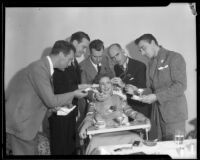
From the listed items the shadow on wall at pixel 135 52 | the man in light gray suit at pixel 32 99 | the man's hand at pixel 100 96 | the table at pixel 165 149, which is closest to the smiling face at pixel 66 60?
the man in light gray suit at pixel 32 99

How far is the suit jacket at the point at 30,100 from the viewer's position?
2.61 metres

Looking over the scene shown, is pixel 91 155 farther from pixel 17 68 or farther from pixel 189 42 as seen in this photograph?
pixel 189 42

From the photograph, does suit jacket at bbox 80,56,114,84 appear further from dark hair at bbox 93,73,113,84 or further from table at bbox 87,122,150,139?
table at bbox 87,122,150,139

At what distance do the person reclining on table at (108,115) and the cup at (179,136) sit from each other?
24 centimetres

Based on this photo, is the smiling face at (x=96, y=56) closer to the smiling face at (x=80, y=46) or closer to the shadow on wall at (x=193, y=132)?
the smiling face at (x=80, y=46)

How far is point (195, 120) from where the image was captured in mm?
2633

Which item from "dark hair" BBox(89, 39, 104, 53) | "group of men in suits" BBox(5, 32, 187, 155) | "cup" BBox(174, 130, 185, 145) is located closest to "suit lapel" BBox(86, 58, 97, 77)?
"group of men in suits" BBox(5, 32, 187, 155)

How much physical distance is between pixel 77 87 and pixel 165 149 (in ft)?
2.65

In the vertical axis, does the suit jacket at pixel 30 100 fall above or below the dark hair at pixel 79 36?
below

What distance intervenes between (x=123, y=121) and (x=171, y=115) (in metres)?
0.37

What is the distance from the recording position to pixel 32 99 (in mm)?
2611

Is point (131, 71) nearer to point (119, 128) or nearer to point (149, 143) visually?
point (119, 128)

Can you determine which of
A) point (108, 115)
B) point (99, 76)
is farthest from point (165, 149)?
→ point (99, 76)

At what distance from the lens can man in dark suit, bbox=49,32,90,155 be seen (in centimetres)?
262
